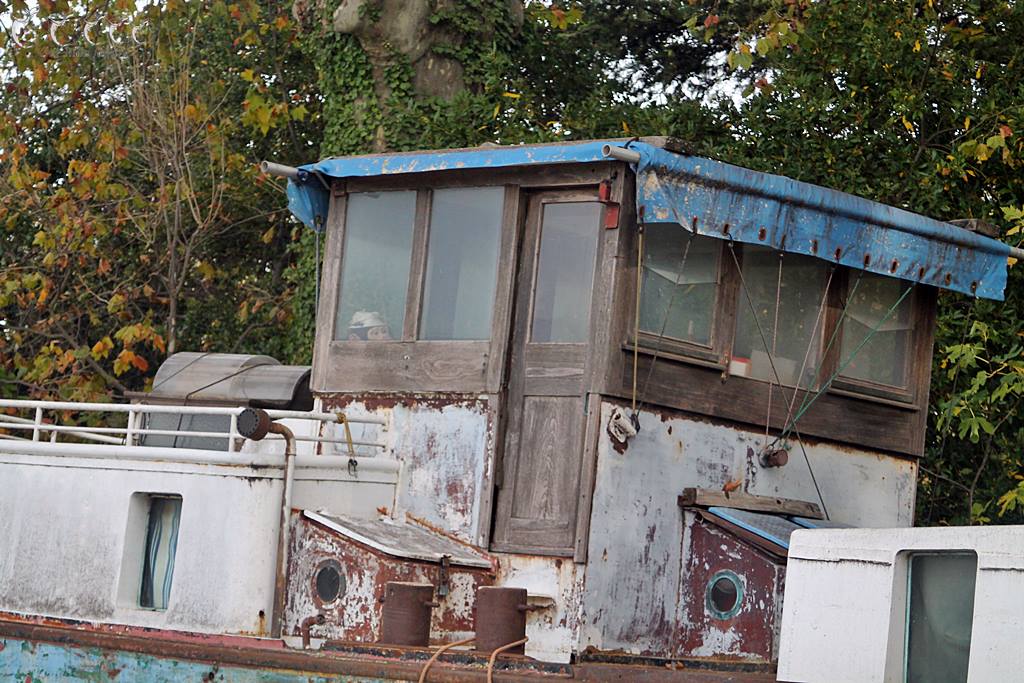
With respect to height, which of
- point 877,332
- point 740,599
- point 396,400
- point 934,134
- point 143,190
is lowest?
point 740,599

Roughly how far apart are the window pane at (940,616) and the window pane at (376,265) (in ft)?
12.3

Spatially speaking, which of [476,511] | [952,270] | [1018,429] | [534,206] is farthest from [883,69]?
[476,511]

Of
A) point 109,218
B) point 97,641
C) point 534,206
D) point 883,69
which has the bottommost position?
point 97,641

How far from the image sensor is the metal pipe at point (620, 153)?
8.03 meters

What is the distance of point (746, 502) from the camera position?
29.2ft

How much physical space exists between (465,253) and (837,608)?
130 inches

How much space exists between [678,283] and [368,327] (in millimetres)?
1978

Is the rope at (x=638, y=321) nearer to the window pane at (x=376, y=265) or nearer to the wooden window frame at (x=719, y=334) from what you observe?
the wooden window frame at (x=719, y=334)

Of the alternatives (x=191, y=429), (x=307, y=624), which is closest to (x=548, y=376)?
(x=307, y=624)

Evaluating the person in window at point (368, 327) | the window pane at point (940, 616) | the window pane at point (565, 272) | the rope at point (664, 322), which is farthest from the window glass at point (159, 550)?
the window pane at point (940, 616)

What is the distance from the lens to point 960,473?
48.0ft

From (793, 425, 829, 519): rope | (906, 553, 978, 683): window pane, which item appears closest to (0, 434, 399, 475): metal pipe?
(793, 425, 829, 519): rope

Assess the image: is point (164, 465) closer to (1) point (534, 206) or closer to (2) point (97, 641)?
(2) point (97, 641)

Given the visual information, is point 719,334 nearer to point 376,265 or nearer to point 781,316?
point 781,316
